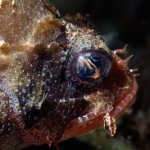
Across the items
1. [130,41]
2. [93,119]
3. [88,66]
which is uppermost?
[130,41]

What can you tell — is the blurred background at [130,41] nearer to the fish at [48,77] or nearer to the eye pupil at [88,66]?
the fish at [48,77]

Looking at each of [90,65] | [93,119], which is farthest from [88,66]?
[93,119]

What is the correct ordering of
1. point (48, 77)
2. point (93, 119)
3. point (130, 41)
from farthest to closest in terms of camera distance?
point (130, 41)
point (93, 119)
point (48, 77)

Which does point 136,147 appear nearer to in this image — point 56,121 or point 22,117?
point 56,121

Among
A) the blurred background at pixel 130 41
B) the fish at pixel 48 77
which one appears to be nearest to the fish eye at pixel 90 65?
the fish at pixel 48 77

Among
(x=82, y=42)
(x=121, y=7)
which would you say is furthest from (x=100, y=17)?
(x=82, y=42)

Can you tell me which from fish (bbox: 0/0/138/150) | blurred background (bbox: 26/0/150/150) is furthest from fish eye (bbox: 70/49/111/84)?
blurred background (bbox: 26/0/150/150)

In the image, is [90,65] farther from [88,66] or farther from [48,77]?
[48,77]

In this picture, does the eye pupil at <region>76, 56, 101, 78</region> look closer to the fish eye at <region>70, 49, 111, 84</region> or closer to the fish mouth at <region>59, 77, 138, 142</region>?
the fish eye at <region>70, 49, 111, 84</region>
